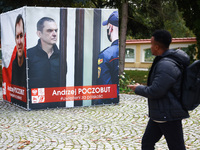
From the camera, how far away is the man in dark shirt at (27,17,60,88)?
322 inches

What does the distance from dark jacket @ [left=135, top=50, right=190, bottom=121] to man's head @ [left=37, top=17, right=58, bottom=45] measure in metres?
5.42

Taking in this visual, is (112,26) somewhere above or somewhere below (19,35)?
above

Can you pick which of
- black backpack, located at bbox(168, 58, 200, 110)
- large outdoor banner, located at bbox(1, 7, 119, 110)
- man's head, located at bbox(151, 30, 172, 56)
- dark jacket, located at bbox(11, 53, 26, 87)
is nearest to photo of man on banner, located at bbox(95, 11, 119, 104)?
large outdoor banner, located at bbox(1, 7, 119, 110)

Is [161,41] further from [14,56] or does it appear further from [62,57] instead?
[14,56]

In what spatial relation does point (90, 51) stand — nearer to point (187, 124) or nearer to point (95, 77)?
point (95, 77)

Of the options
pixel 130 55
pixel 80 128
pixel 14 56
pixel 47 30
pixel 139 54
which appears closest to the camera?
pixel 80 128

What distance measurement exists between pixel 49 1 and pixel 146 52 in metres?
24.0

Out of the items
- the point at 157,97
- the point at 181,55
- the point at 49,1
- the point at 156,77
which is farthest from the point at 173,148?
the point at 49,1

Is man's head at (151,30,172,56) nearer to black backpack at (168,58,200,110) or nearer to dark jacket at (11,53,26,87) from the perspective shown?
black backpack at (168,58,200,110)

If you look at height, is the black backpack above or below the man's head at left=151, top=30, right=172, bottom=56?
below

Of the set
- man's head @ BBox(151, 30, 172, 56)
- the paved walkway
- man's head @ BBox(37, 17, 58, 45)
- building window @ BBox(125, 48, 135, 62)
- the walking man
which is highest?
man's head @ BBox(37, 17, 58, 45)

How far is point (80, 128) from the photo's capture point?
253 inches

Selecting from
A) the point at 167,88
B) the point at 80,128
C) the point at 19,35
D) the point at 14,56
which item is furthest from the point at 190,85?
the point at 14,56

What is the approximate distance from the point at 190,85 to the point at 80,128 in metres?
3.68
